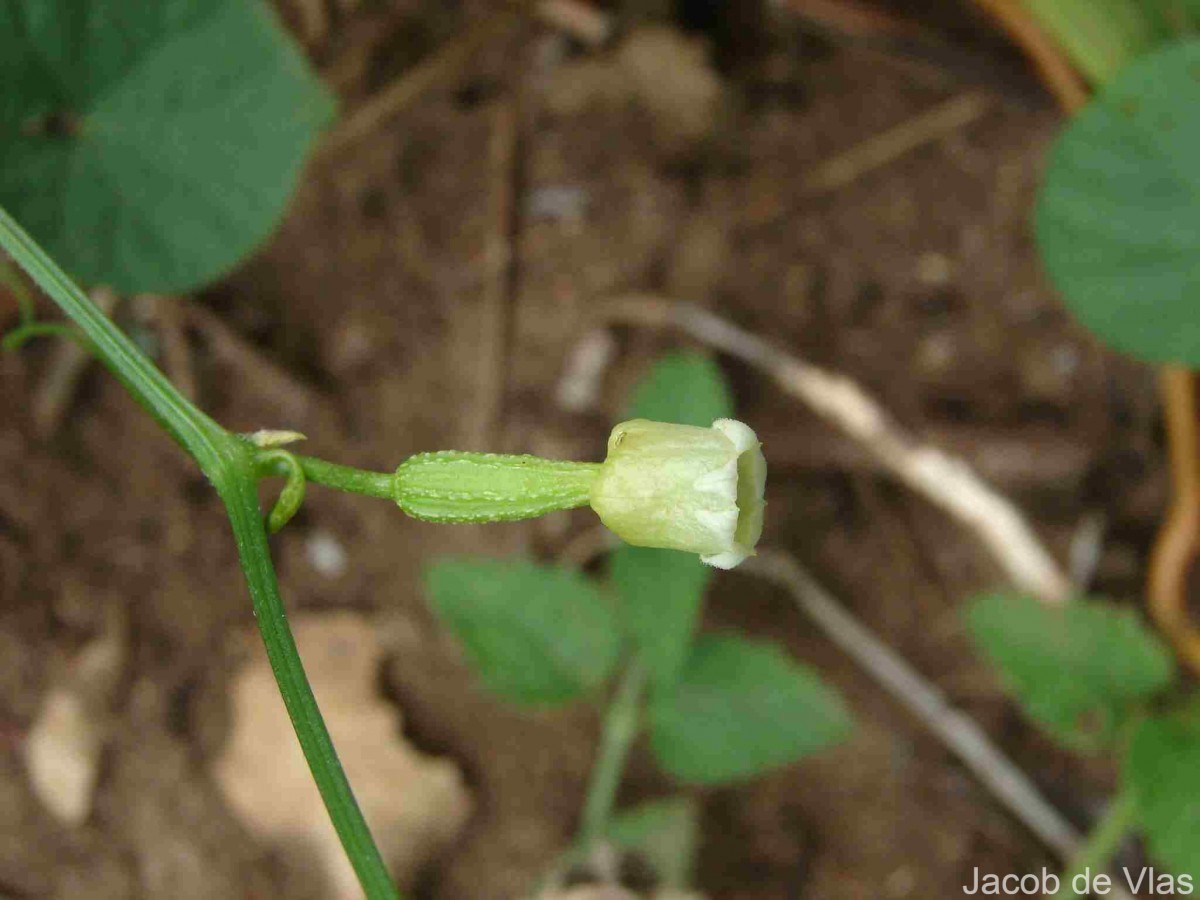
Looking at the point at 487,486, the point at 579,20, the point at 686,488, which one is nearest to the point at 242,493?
the point at 487,486

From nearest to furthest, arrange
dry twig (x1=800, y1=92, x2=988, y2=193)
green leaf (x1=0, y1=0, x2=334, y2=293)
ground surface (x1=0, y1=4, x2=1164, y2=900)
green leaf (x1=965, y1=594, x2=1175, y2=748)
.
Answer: green leaf (x1=0, y1=0, x2=334, y2=293)
green leaf (x1=965, y1=594, x2=1175, y2=748)
ground surface (x1=0, y1=4, x2=1164, y2=900)
dry twig (x1=800, y1=92, x2=988, y2=193)

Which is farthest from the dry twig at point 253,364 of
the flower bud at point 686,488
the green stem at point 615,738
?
the flower bud at point 686,488

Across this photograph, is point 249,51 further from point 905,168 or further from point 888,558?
point 888,558

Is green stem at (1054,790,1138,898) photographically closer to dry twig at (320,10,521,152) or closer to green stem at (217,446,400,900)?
green stem at (217,446,400,900)

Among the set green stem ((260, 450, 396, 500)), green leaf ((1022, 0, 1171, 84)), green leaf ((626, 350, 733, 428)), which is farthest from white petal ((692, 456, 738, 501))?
green leaf ((1022, 0, 1171, 84))

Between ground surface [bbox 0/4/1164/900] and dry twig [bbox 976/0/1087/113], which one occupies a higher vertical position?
dry twig [bbox 976/0/1087/113]

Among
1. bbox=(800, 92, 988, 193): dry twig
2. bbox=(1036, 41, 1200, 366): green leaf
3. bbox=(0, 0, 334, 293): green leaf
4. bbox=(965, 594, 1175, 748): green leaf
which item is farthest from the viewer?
bbox=(800, 92, 988, 193): dry twig

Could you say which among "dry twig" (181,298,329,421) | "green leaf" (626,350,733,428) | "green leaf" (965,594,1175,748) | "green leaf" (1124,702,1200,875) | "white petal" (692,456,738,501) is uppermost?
"white petal" (692,456,738,501)

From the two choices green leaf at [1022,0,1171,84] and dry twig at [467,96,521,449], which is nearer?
green leaf at [1022,0,1171,84]
